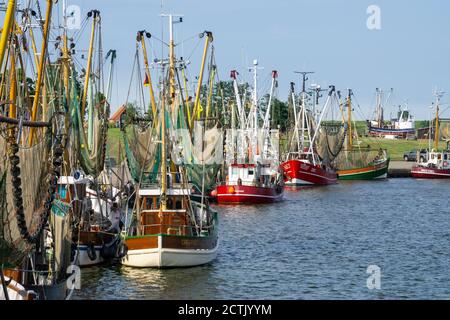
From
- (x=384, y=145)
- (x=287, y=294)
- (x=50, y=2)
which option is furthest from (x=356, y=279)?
(x=384, y=145)

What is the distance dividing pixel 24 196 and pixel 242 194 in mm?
59935

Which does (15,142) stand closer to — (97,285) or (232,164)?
(97,285)

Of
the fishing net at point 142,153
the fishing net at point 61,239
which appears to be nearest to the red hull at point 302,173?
the fishing net at point 142,153

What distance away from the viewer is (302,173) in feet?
398

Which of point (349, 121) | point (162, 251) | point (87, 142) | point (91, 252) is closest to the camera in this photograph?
point (162, 251)

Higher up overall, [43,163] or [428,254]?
[43,163]

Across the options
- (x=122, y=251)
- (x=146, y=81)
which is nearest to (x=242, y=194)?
(x=146, y=81)

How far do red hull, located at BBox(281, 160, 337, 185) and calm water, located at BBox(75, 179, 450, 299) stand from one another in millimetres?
32395

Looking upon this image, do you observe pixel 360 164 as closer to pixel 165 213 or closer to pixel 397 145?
pixel 397 145

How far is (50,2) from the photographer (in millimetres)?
35219

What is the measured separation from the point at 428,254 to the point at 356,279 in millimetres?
10096

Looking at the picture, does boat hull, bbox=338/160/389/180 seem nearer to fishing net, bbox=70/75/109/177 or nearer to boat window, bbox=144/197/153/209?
fishing net, bbox=70/75/109/177

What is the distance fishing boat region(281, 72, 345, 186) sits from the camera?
121 metres

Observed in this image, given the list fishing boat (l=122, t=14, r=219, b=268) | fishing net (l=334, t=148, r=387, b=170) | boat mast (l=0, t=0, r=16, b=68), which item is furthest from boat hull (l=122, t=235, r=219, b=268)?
fishing net (l=334, t=148, r=387, b=170)
